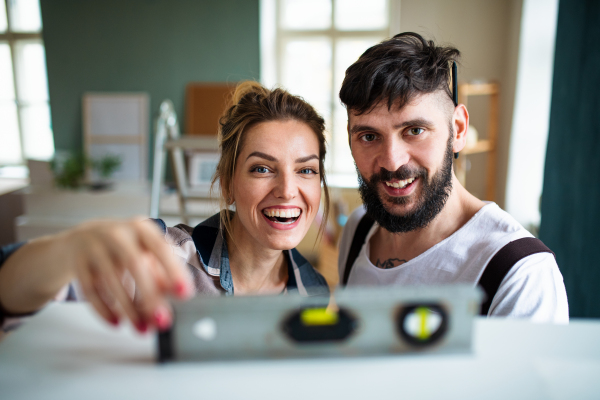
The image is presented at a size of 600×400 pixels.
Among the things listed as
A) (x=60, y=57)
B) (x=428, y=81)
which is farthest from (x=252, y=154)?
(x=60, y=57)

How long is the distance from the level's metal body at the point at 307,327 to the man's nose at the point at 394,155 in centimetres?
87

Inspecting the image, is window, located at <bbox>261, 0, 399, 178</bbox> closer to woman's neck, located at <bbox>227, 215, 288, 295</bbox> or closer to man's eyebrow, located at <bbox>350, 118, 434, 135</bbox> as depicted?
woman's neck, located at <bbox>227, 215, 288, 295</bbox>

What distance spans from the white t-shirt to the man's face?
0.13 meters

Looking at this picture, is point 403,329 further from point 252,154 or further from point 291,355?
point 252,154

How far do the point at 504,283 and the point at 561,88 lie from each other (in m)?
1.58

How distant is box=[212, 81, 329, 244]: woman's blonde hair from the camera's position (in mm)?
1347

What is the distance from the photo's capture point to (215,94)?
16.3 ft

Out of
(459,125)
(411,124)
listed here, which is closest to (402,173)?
(411,124)

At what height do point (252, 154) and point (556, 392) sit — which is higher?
point (252, 154)

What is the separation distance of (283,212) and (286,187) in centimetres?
8

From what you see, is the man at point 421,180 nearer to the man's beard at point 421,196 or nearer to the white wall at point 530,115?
the man's beard at point 421,196

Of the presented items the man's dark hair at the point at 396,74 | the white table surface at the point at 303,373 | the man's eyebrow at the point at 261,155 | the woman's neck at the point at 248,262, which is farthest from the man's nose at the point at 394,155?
the white table surface at the point at 303,373

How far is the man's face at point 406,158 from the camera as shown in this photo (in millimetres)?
1229

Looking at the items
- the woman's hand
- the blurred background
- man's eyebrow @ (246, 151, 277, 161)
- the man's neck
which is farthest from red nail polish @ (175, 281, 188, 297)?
the blurred background
